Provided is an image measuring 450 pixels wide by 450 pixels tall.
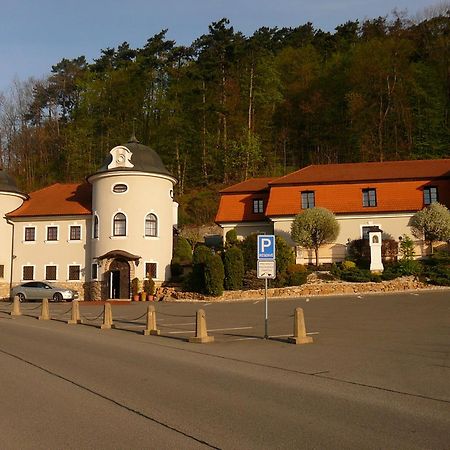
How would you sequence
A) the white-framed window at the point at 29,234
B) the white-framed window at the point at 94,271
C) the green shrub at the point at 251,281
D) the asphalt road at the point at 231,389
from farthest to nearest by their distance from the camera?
the white-framed window at the point at 29,234 → the white-framed window at the point at 94,271 → the green shrub at the point at 251,281 → the asphalt road at the point at 231,389

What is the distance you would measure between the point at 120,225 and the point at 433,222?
20.8 m

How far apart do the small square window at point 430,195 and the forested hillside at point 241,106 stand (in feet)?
56.3

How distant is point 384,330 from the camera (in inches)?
636

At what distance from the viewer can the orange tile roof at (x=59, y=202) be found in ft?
142

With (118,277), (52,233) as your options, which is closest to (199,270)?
(118,277)

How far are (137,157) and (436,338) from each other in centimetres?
3017

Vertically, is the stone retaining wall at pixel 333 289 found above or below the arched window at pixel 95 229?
below

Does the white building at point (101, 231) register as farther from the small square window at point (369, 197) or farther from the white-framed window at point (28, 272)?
the small square window at point (369, 197)

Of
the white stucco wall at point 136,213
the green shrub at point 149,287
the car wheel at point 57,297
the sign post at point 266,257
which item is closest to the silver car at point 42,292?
the car wheel at point 57,297

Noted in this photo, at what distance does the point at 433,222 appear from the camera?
34.2 metres

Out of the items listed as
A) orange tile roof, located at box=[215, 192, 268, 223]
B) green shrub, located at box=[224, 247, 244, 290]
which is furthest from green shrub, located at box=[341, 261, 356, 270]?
orange tile roof, located at box=[215, 192, 268, 223]

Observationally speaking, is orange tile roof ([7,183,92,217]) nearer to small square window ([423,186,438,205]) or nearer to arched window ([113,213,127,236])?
arched window ([113,213,127,236])

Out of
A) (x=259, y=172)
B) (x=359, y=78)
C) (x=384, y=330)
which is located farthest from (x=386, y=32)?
(x=384, y=330)

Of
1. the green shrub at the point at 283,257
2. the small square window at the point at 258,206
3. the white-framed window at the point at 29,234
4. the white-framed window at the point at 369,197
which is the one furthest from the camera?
the white-framed window at the point at 29,234
